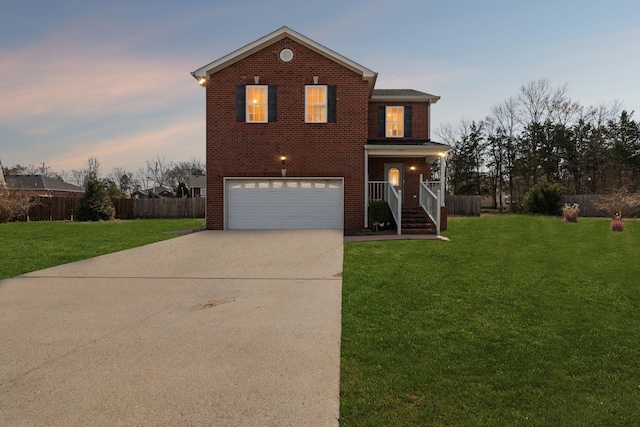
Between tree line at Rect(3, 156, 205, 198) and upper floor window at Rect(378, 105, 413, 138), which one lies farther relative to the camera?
tree line at Rect(3, 156, 205, 198)

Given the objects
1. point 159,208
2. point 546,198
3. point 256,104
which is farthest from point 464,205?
point 159,208

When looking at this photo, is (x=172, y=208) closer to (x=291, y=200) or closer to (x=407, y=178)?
(x=291, y=200)

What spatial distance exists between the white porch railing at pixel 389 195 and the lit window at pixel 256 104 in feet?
17.4

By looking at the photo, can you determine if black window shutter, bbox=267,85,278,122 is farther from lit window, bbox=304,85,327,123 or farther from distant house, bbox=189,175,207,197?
distant house, bbox=189,175,207,197

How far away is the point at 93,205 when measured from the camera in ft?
74.7

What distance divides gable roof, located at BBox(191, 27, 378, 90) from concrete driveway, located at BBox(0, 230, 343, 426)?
9.75 metres

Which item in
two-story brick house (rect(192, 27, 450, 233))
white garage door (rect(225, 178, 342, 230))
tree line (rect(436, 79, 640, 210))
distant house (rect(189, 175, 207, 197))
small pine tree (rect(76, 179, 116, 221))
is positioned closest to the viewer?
two-story brick house (rect(192, 27, 450, 233))

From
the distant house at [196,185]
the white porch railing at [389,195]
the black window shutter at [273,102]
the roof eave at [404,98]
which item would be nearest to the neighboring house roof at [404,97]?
the roof eave at [404,98]

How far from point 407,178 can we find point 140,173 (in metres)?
72.7

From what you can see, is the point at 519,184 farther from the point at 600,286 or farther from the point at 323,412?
the point at 323,412

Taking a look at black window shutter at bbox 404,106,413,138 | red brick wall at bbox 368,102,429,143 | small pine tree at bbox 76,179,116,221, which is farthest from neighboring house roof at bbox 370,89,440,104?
small pine tree at bbox 76,179,116,221

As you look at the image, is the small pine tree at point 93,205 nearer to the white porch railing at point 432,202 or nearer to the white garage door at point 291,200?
the white garage door at point 291,200

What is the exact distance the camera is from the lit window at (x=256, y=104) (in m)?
14.8

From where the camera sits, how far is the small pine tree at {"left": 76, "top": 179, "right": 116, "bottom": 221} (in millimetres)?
22672
